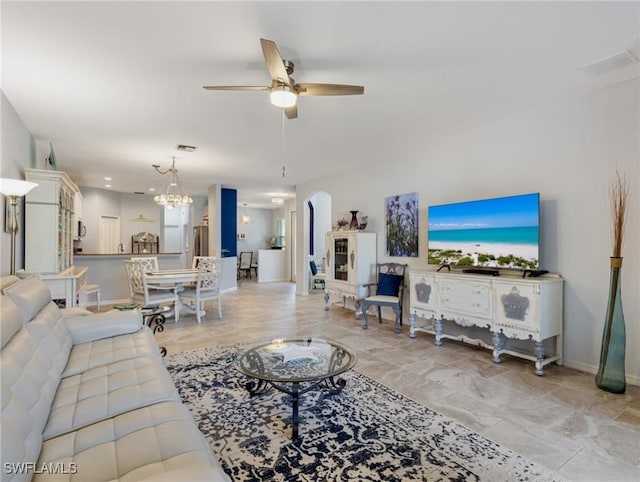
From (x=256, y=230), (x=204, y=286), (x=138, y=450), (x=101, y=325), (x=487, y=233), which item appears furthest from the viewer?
(x=256, y=230)

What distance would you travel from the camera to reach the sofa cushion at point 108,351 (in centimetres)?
212

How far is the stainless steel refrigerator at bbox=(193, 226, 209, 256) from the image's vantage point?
361 inches

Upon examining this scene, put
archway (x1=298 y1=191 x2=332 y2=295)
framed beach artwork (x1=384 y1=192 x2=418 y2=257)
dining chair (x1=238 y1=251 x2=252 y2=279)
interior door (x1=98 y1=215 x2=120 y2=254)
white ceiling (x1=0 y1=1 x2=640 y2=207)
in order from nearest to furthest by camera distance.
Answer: white ceiling (x1=0 y1=1 x2=640 y2=207) < framed beach artwork (x1=384 y1=192 x2=418 y2=257) < archway (x1=298 y1=191 x2=332 y2=295) < interior door (x1=98 y1=215 x2=120 y2=254) < dining chair (x1=238 y1=251 x2=252 y2=279)

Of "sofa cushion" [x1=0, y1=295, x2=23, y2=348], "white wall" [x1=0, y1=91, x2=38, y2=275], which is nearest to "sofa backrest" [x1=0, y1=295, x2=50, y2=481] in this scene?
"sofa cushion" [x1=0, y1=295, x2=23, y2=348]

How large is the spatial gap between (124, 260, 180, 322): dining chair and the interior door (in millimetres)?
5045

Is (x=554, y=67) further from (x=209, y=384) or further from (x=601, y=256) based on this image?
(x=209, y=384)

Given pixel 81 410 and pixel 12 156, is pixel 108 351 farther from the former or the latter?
pixel 12 156

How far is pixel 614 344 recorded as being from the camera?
270cm

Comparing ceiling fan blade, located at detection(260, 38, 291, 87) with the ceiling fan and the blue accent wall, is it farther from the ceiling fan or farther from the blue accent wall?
the blue accent wall

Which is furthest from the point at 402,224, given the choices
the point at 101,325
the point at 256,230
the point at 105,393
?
the point at 256,230

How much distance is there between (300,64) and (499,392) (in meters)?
3.04

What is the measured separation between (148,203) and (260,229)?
4024 millimetres

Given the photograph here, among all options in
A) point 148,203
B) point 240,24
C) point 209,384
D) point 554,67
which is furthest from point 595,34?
point 148,203

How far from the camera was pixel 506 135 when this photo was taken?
3676mm
